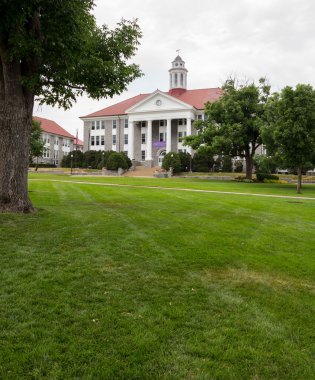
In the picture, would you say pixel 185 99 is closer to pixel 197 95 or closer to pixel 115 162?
pixel 197 95

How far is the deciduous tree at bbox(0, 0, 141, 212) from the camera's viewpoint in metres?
8.63

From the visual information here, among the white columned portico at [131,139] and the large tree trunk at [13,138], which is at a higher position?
the white columned portico at [131,139]

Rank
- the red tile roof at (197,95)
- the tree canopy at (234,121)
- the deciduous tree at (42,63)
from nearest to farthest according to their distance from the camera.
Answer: the deciduous tree at (42,63) < the tree canopy at (234,121) < the red tile roof at (197,95)

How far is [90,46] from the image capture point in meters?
10.5

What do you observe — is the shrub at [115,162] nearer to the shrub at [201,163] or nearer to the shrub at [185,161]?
the shrub at [185,161]

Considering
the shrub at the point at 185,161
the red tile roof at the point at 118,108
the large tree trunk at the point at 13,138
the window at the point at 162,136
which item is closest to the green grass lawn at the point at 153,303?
the large tree trunk at the point at 13,138

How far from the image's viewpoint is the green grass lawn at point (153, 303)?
329 centimetres

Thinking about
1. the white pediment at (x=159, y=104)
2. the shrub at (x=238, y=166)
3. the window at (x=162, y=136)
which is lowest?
the shrub at (x=238, y=166)

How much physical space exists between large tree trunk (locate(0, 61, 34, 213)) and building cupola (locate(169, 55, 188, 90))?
203 feet

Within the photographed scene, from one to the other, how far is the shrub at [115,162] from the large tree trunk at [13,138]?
44.9 metres

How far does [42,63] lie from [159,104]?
53.9 meters

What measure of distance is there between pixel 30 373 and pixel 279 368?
7.06 feet

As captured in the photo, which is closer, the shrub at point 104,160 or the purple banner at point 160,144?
the shrub at point 104,160

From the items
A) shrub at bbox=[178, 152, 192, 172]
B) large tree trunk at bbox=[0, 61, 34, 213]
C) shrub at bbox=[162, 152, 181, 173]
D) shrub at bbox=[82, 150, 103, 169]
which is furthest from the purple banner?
large tree trunk at bbox=[0, 61, 34, 213]
